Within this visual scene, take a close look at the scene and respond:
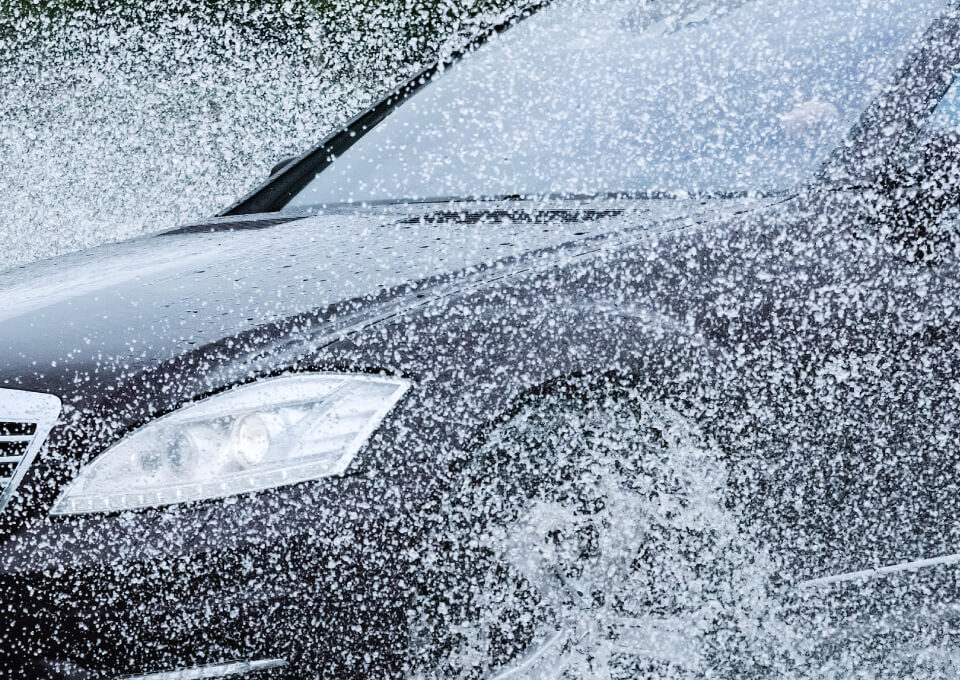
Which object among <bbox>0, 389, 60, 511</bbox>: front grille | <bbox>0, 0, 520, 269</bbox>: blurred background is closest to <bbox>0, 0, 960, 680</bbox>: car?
<bbox>0, 389, 60, 511</bbox>: front grille

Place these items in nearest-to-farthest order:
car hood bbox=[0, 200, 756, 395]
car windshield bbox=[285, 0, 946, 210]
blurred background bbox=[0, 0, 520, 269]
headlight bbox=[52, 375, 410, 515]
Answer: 1. headlight bbox=[52, 375, 410, 515]
2. car hood bbox=[0, 200, 756, 395]
3. car windshield bbox=[285, 0, 946, 210]
4. blurred background bbox=[0, 0, 520, 269]

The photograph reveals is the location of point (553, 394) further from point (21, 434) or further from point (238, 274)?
point (21, 434)

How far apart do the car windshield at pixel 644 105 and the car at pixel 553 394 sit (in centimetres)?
1

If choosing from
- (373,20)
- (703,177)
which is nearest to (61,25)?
(373,20)

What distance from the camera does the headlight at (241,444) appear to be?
2.02 meters

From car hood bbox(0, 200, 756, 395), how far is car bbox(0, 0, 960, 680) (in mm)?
11

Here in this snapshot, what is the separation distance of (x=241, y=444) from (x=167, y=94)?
7.98m

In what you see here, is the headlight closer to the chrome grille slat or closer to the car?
the car

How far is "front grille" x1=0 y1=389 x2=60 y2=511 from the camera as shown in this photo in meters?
2.04

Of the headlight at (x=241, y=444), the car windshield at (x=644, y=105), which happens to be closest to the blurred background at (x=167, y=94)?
the car windshield at (x=644, y=105)

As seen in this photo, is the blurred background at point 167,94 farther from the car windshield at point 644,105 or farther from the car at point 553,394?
the car at point 553,394

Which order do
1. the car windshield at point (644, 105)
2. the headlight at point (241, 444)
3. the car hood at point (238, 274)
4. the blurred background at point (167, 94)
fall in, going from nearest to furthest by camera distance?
1. the headlight at point (241, 444)
2. the car hood at point (238, 274)
3. the car windshield at point (644, 105)
4. the blurred background at point (167, 94)

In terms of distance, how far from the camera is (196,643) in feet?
6.61

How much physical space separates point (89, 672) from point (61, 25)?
9.56 meters
